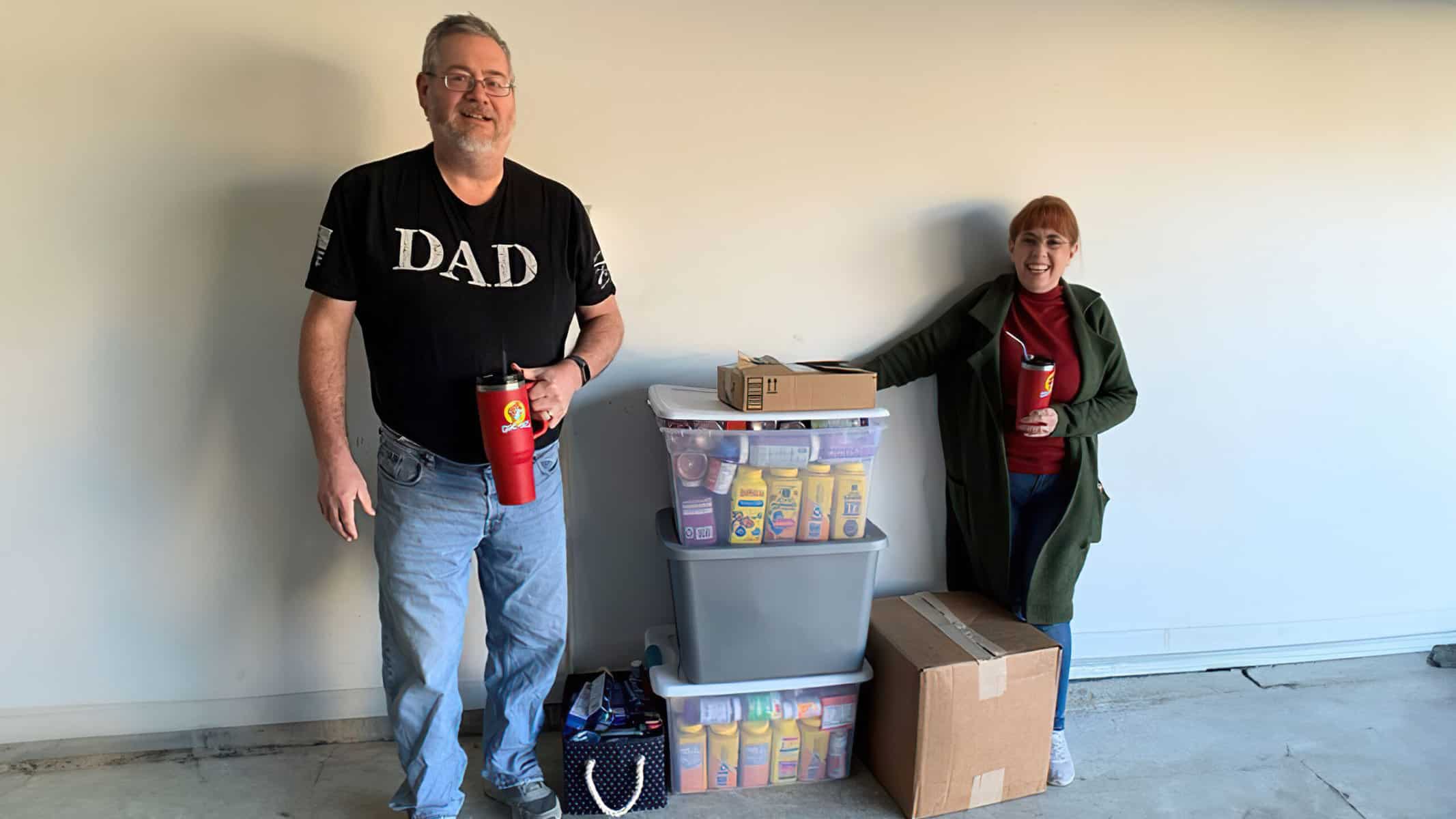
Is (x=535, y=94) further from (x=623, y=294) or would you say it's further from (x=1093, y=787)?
(x=1093, y=787)

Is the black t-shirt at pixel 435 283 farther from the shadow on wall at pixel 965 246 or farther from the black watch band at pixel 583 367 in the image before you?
the shadow on wall at pixel 965 246

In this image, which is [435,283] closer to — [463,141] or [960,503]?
[463,141]

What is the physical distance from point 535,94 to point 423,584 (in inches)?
49.4

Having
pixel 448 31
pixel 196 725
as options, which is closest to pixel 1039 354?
pixel 448 31

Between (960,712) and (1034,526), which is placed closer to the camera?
(960,712)

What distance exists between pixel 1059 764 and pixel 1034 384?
1.04 metres

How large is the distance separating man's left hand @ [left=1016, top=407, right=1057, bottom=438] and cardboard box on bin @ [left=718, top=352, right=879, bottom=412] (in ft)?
1.45

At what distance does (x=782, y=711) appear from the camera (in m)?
1.95

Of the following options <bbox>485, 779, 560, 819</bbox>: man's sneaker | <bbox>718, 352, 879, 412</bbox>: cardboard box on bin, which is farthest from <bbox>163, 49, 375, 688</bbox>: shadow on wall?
<bbox>718, 352, 879, 412</bbox>: cardboard box on bin

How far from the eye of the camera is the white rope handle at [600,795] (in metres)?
1.82

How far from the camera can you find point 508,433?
4.74 ft

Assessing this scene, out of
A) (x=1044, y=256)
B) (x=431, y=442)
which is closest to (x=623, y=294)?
(x=431, y=442)

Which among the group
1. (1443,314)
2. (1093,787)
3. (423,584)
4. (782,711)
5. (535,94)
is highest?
(535,94)

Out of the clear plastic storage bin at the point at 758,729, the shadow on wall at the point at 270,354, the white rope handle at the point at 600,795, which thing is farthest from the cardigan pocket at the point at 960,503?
the shadow on wall at the point at 270,354
